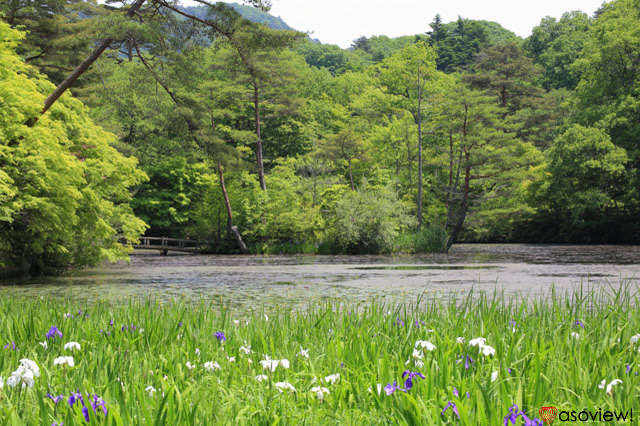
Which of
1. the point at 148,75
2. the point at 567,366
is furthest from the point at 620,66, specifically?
the point at 567,366

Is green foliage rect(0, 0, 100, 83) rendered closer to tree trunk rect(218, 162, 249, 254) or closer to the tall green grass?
tree trunk rect(218, 162, 249, 254)

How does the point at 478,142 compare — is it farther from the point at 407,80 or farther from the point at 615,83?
the point at 407,80

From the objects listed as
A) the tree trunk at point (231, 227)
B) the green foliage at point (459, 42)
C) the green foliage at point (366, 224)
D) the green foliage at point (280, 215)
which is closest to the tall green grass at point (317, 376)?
the green foliage at point (366, 224)

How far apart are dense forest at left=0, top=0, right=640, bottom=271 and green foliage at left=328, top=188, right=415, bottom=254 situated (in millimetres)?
65

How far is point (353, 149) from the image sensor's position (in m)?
28.8

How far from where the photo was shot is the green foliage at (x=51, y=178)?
997 cm

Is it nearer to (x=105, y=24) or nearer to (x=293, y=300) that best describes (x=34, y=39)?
(x=105, y=24)

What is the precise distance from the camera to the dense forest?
11.0 m

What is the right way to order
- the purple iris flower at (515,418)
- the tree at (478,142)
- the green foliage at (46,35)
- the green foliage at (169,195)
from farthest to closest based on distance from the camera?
1. the green foliage at (169,195)
2. the tree at (478,142)
3. the green foliage at (46,35)
4. the purple iris flower at (515,418)

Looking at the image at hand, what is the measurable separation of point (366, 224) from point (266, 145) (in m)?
16.8

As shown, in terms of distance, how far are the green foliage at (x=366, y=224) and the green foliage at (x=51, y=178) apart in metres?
9.71

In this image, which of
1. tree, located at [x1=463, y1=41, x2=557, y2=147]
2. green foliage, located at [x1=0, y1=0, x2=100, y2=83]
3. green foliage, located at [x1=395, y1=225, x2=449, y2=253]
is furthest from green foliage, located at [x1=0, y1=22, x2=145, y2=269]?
tree, located at [x1=463, y1=41, x2=557, y2=147]

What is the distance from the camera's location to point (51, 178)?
10.6 metres

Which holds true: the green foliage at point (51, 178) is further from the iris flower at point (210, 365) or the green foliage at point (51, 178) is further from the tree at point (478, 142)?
the tree at point (478, 142)
